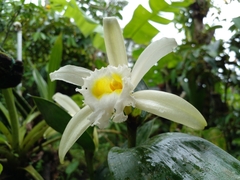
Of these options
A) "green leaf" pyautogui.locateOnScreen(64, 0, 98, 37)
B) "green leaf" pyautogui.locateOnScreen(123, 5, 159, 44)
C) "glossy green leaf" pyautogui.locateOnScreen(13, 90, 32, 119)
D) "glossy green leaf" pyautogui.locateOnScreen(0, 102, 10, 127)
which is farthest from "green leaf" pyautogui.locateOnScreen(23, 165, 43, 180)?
"green leaf" pyautogui.locateOnScreen(123, 5, 159, 44)

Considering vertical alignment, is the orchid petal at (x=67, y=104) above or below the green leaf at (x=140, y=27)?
below

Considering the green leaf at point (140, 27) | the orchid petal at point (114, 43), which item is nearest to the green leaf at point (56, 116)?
the orchid petal at point (114, 43)

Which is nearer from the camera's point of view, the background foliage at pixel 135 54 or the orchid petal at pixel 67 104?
the orchid petal at pixel 67 104

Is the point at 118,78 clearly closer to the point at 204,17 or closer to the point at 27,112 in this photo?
the point at 27,112

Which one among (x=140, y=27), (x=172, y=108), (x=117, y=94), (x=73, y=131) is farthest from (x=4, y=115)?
(x=140, y=27)

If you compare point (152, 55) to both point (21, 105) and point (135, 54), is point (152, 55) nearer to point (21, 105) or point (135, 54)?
point (21, 105)

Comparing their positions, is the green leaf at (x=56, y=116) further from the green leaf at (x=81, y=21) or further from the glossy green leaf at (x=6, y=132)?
the green leaf at (x=81, y=21)
